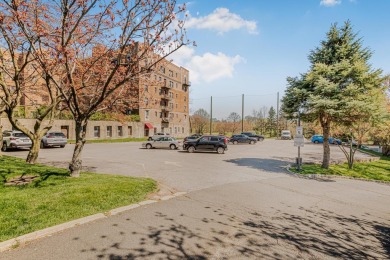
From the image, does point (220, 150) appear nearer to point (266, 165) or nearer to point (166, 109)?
point (266, 165)

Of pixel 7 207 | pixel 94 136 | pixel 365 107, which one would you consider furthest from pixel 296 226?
pixel 94 136

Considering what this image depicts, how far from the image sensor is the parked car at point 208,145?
2328 cm

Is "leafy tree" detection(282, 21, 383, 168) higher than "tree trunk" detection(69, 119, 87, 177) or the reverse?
higher

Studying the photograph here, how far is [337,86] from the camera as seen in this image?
14.5 m

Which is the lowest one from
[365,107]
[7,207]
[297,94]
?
[7,207]

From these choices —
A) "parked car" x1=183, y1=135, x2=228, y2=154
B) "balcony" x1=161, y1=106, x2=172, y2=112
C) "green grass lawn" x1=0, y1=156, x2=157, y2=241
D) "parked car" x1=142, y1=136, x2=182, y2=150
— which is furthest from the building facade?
"green grass lawn" x1=0, y1=156, x2=157, y2=241

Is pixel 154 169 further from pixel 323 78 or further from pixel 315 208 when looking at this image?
pixel 323 78

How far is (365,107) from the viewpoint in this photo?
44.3ft

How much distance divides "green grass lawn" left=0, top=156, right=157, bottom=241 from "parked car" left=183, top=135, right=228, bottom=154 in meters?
14.6

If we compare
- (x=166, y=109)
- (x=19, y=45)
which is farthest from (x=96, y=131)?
(x=19, y=45)

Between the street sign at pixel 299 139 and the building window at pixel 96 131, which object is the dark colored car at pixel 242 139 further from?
the street sign at pixel 299 139

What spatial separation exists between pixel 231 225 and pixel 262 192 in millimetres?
3971

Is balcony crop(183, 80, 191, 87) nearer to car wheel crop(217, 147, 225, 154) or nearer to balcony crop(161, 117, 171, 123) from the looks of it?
balcony crop(161, 117, 171, 123)

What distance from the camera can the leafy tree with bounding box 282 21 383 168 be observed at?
1410 centimetres
